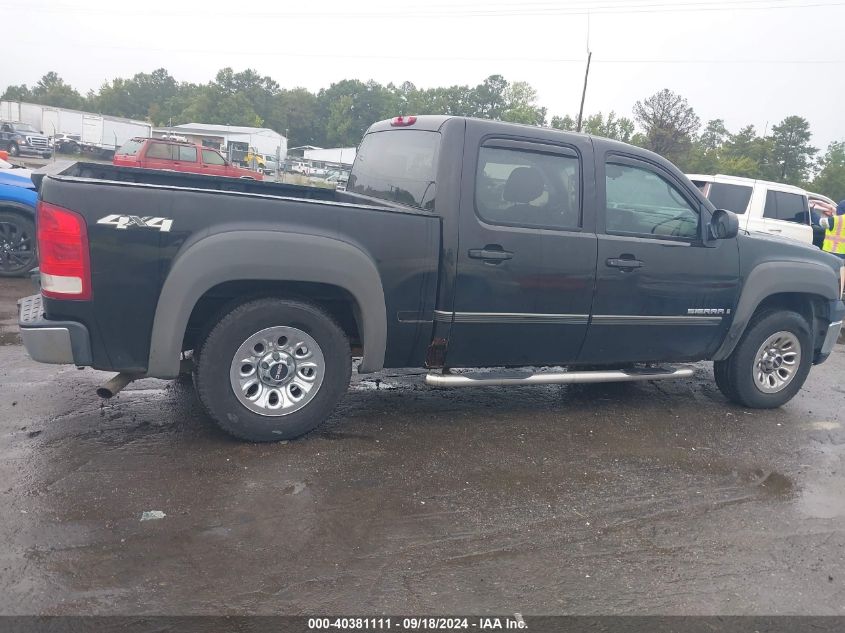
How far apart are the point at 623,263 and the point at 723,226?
889mm

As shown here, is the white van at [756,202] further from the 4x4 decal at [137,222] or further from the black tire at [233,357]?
the 4x4 decal at [137,222]

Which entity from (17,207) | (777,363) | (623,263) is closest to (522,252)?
(623,263)

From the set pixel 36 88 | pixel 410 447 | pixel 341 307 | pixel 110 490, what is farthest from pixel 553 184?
pixel 36 88

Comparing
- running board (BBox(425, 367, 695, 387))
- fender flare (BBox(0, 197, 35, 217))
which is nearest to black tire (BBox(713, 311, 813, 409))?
running board (BBox(425, 367, 695, 387))

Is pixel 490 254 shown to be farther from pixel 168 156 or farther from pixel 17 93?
pixel 17 93

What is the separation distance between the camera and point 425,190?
445 cm

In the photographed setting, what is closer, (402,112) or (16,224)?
(16,224)

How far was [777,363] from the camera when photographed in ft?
18.6

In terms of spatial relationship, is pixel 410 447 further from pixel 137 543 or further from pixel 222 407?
pixel 137 543

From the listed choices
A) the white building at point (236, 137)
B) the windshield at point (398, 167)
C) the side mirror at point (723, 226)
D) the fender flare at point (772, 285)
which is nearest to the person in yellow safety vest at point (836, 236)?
the fender flare at point (772, 285)

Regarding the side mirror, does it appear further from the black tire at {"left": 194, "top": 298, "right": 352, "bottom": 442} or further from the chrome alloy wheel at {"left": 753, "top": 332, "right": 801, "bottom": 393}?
the black tire at {"left": 194, "top": 298, "right": 352, "bottom": 442}

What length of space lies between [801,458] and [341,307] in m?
3.30

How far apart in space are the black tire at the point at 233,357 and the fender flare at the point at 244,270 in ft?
0.60

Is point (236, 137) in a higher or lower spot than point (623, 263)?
higher
